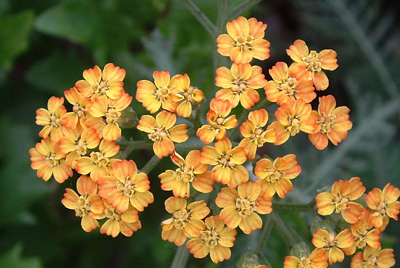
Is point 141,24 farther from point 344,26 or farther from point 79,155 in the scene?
point 79,155

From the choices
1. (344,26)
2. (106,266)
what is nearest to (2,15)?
(106,266)

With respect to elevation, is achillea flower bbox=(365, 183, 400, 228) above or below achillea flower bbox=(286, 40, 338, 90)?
below

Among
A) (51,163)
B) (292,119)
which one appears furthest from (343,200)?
(51,163)

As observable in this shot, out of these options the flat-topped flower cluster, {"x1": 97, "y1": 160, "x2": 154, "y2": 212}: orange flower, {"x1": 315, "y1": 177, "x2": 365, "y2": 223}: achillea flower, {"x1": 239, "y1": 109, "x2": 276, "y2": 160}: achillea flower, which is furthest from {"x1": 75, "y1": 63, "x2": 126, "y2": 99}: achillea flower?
{"x1": 315, "y1": 177, "x2": 365, "y2": 223}: achillea flower

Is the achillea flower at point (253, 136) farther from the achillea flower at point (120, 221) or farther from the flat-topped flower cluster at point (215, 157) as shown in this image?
the achillea flower at point (120, 221)

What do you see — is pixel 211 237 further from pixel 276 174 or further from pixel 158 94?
pixel 158 94

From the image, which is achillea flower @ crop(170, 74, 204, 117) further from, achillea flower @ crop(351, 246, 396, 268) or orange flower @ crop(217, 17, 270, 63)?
achillea flower @ crop(351, 246, 396, 268)
